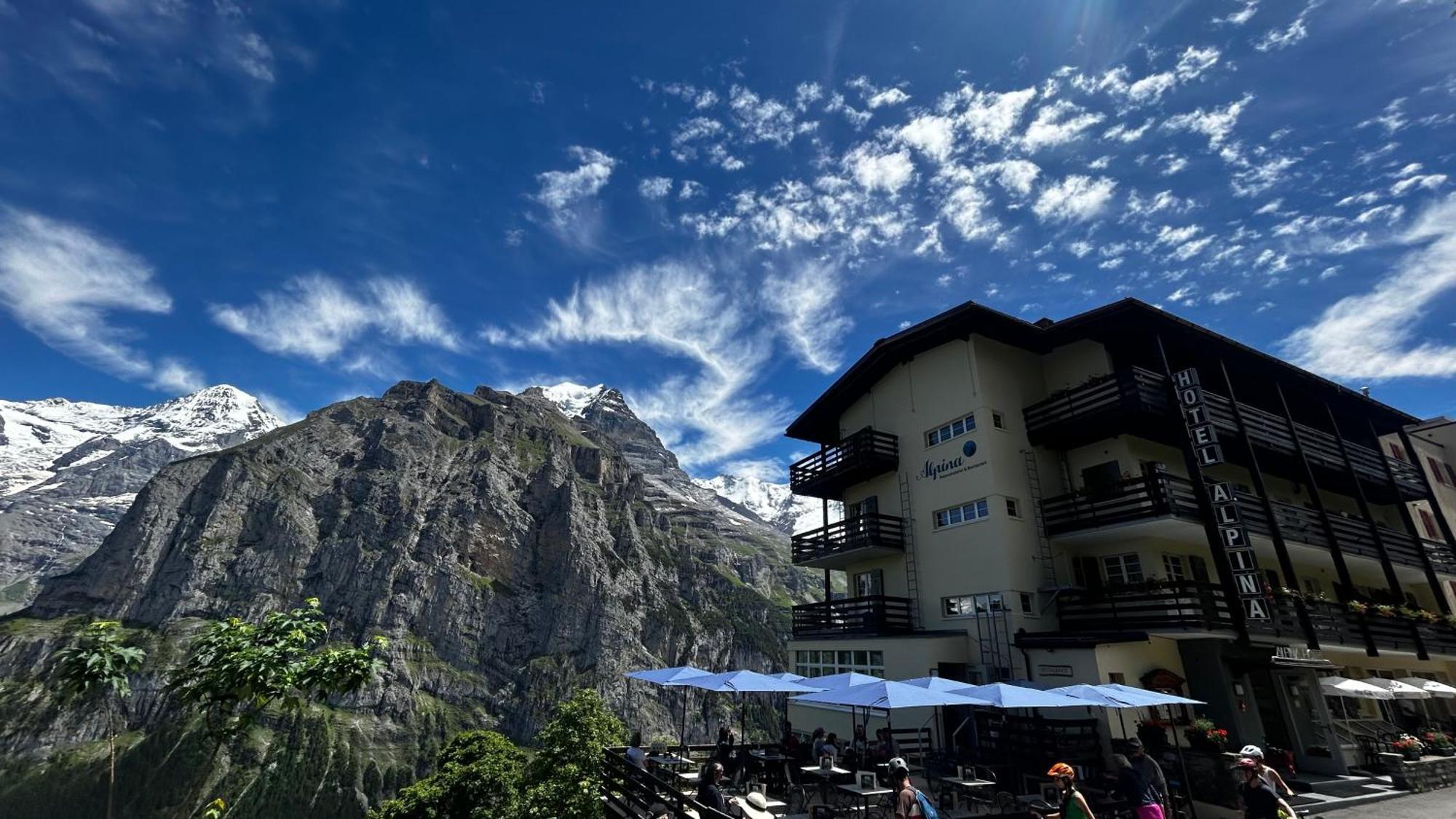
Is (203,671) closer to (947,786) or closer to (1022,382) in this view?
(947,786)

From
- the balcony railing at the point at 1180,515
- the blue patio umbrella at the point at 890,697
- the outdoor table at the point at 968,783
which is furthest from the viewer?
the balcony railing at the point at 1180,515

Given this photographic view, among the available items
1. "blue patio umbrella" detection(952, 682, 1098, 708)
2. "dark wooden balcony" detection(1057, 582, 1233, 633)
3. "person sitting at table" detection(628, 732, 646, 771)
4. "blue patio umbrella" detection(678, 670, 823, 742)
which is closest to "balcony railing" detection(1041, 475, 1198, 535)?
"dark wooden balcony" detection(1057, 582, 1233, 633)

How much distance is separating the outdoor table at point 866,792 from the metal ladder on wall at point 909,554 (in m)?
13.2

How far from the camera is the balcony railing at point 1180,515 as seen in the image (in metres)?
22.4

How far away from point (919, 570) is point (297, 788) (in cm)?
15177

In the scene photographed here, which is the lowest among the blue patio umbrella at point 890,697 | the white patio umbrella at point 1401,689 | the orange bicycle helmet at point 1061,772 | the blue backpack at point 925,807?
the blue backpack at point 925,807

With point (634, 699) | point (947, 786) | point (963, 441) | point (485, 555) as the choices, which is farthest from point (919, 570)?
point (485, 555)

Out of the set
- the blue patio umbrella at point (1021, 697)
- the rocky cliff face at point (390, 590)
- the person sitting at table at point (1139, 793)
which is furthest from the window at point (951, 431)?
the rocky cliff face at point (390, 590)

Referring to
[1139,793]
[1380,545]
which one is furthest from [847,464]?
A: [1380,545]

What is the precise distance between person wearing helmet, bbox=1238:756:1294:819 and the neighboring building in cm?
850

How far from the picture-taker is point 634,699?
17062 centimetres

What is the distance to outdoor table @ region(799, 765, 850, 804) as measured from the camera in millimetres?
16453

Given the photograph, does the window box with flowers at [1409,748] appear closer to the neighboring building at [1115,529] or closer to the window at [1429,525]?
the neighboring building at [1115,529]

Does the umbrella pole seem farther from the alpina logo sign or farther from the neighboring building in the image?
the alpina logo sign
